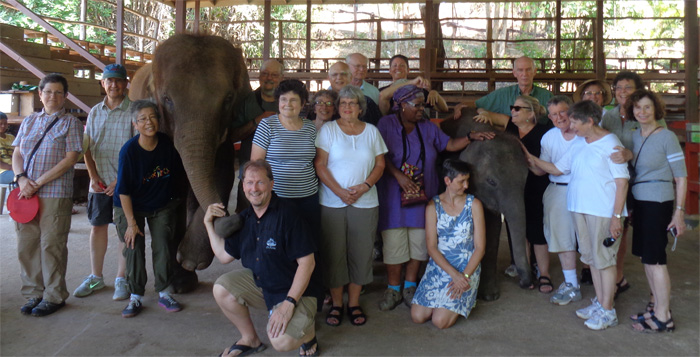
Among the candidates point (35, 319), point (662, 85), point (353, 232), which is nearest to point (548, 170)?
point (353, 232)

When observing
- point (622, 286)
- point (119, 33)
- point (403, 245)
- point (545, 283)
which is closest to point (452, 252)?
point (403, 245)

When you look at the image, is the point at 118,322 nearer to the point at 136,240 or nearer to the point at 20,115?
the point at 136,240

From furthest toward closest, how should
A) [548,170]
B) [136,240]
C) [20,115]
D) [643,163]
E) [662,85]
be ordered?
1. [662,85]
2. [20,115]
3. [548,170]
4. [136,240]
5. [643,163]

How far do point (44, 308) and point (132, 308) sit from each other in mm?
658

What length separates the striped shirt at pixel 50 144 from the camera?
4035mm

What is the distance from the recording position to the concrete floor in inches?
136

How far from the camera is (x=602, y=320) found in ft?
12.5

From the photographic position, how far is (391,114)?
4344mm

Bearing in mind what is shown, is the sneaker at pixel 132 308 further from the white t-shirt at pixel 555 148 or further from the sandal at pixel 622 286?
the sandal at pixel 622 286

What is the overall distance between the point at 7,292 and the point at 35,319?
849 mm

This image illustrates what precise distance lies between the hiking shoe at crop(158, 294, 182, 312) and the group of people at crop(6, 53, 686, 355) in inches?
0.4

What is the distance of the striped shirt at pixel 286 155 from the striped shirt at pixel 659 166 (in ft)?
7.92

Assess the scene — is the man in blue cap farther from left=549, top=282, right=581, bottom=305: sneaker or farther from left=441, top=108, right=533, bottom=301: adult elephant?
left=549, top=282, right=581, bottom=305: sneaker

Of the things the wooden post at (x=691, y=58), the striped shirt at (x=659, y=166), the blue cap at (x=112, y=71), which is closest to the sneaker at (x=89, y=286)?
the blue cap at (x=112, y=71)
